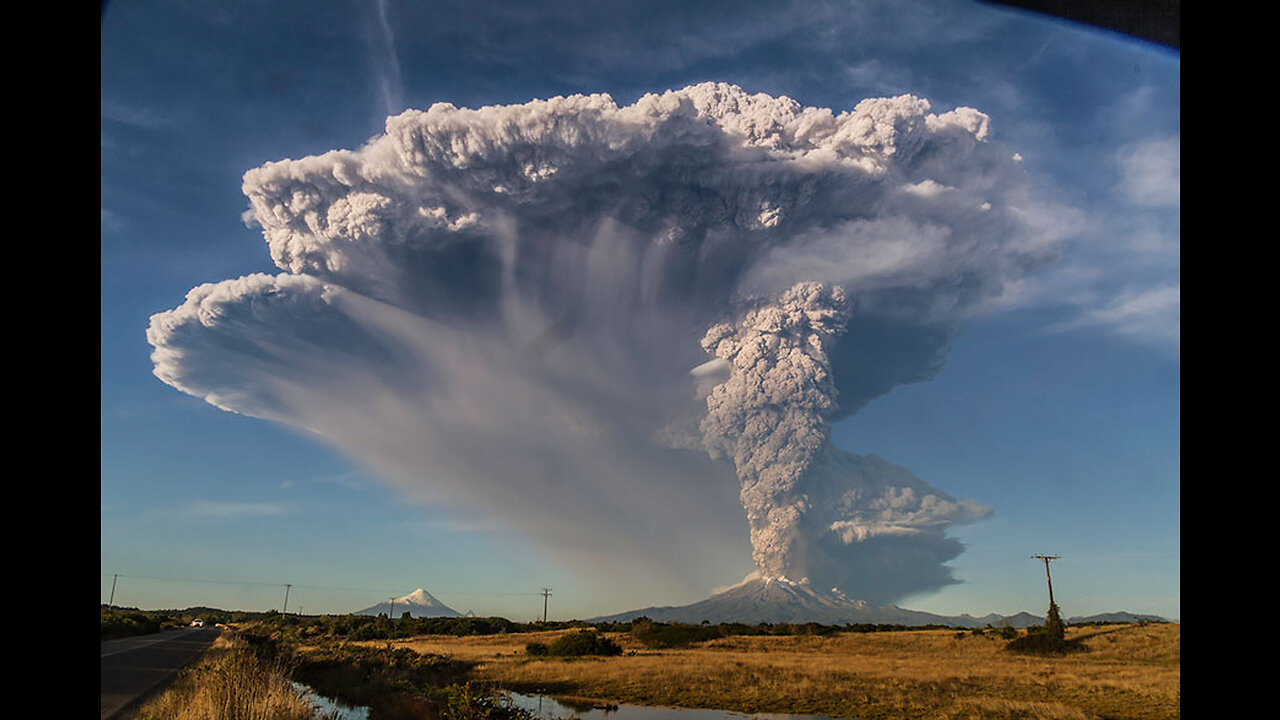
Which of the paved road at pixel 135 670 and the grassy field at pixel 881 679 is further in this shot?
the grassy field at pixel 881 679

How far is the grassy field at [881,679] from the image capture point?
543 inches

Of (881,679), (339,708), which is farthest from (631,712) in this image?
(881,679)

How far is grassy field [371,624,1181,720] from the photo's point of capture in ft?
45.3

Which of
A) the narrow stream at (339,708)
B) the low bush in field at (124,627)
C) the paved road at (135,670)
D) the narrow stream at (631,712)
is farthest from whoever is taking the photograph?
the low bush in field at (124,627)

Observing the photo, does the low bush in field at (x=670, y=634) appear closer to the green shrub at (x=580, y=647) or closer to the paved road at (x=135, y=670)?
the green shrub at (x=580, y=647)

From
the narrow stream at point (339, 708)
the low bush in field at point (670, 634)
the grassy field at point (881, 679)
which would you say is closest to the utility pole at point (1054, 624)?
the grassy field at point (881, 679)

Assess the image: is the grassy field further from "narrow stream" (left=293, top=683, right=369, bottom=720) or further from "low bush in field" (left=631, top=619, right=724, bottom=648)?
"narrow stream" (left=293, top=683, right=369, bottom=720)

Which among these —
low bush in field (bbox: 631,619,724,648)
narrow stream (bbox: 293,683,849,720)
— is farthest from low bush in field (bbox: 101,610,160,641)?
low bush in field (bbox: 631,619,724,648)

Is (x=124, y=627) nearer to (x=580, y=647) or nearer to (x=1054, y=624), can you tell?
(x=580, y=647)

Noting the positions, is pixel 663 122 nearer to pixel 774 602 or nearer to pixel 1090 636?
pixel 1090 636

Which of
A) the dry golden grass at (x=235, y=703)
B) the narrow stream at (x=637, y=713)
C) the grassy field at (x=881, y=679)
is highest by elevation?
the dry golden grass at (x=235, y=703)
